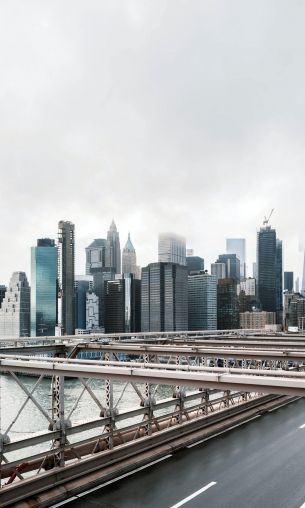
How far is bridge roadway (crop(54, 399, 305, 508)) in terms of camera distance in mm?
12984

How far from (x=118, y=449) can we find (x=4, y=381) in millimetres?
80207

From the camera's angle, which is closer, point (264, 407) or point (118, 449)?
point (118, 449)

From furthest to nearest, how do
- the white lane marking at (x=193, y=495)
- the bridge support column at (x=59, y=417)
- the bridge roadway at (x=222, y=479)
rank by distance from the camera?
the bridge support column at (x=59, y=417) < the bridge roadway at (x=222, y=479) < the white lane marking at (x=193, y=495)

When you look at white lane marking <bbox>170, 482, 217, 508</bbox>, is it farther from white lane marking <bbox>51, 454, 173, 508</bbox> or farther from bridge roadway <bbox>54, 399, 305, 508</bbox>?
white lane marking <bbox>51, 454, 173, 508</bbox>

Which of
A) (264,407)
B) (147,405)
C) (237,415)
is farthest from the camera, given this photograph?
(264,407)

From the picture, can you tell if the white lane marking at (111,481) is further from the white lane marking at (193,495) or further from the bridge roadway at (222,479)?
the white lane marking at (193,495)

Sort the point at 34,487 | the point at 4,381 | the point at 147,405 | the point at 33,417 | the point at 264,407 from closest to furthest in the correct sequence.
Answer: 1. the point at 34,487
2. the point at 147,405
3. the point at 264,407
4. the point at 33,417
5. the point at 4,381

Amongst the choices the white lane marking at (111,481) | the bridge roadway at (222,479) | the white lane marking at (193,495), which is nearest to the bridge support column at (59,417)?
the white lane marking at (111,481)

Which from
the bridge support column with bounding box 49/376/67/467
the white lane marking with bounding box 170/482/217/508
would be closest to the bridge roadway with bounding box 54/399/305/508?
the white lane marking with bounding box 170/482/217/508

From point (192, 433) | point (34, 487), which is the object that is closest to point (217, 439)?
point (192, 433)

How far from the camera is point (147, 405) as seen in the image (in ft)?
58.7

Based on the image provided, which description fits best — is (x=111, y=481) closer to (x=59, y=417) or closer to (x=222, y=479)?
(x=59, y=417)

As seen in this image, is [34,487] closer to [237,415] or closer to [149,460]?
[149,460]

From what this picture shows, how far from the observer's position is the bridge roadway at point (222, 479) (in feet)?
42.6
